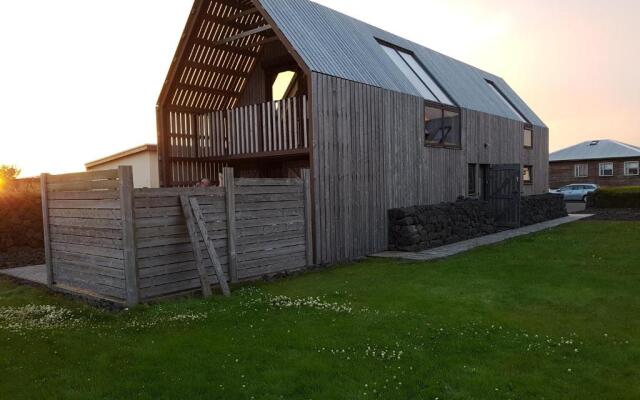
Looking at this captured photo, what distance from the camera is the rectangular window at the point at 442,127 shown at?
14430 mm

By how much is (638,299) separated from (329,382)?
5233 millimetres

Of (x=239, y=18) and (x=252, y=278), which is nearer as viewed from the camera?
(x=252, y=278)

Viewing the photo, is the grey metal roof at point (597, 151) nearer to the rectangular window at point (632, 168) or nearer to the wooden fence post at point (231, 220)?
the rectangular window at point (632, 168)

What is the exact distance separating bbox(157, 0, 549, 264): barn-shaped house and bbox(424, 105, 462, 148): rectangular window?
0.04 meters

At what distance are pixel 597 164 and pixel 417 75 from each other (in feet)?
116

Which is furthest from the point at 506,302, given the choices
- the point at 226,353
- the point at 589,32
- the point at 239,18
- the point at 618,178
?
the point at 618,178

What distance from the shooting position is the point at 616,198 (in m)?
26.0

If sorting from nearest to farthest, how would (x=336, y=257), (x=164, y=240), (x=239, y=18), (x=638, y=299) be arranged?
(x=638, y=299)
(x=164, y=240)
(x=336, y=257)
(x=239, y=18)

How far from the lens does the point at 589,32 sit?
52.1ft

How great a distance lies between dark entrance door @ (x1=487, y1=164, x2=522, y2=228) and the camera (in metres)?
17.1

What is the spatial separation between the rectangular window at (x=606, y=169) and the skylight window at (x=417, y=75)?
112ft

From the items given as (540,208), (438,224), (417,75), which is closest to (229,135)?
(438,224)

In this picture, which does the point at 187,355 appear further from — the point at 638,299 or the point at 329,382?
the point at 638,299

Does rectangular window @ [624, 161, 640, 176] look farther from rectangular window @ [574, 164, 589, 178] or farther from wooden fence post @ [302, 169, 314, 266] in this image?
wooden fence post @ [302, 169, 314, 266]
